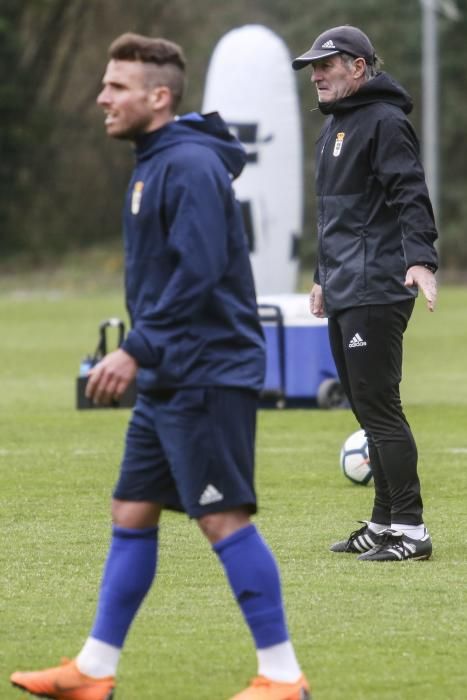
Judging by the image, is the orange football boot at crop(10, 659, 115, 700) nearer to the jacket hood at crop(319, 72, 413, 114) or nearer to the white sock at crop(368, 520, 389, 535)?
the white sock at crop(368, 520, 389, 535)

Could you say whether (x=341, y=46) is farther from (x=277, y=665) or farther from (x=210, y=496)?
(x=277, y=665)

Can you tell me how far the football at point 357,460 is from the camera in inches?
363

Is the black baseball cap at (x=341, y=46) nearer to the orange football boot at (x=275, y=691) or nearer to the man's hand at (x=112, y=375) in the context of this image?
the man's hand at (x=112, y=375)

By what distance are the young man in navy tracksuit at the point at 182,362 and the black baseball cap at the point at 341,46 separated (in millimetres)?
2267

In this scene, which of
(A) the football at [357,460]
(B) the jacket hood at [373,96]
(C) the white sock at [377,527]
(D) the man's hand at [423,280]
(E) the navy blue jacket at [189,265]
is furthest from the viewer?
(A) the football at [357,460]

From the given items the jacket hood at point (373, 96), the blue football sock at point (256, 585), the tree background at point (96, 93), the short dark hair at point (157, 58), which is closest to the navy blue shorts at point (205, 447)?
the blue football sock at point (256, 585)

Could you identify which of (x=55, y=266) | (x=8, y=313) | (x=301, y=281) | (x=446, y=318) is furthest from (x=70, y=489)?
(x=55, y=266)

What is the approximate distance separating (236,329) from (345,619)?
162 cm

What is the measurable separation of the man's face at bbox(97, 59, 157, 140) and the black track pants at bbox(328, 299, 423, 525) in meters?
2.39

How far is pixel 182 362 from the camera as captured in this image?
455cm

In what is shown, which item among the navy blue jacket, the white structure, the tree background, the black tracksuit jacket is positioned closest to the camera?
the navy blue jacket

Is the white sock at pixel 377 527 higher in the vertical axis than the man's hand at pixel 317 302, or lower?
lower

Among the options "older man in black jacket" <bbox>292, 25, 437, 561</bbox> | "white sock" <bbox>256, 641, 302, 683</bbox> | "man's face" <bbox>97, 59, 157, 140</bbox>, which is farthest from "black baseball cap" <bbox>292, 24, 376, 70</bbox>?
"white sock" <bbox>256, 641, 302, 683</bbox>

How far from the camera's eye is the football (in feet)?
30.2
